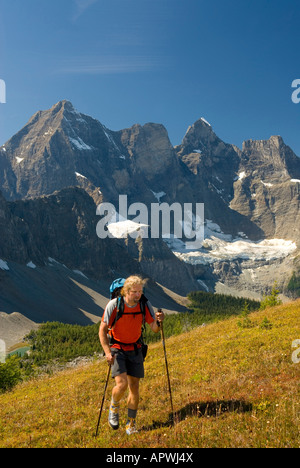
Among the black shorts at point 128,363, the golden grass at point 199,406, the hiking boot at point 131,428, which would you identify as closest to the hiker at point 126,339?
the black shorts at point 128,363

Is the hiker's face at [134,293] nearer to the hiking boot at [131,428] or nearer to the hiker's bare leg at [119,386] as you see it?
the hiker's bare leg at [119,386]

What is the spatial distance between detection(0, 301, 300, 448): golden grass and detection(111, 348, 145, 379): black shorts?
3.92 ft

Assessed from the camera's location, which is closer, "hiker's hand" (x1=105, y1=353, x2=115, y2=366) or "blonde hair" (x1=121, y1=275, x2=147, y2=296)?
"hiker's hand" (x1=105, y1=353, x2=115, y2=366)

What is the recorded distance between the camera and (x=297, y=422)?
5914mm

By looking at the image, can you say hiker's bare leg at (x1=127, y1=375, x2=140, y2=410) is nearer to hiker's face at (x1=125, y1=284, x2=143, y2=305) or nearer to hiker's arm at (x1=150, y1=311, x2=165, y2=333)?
hiker's arm at (x1=150, y1=311, x2=165, y2=333)

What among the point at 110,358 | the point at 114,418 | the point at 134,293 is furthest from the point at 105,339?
the point at 114,418

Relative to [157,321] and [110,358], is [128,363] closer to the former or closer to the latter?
[110,358]

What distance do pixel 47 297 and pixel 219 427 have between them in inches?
5430

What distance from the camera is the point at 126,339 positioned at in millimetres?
7344

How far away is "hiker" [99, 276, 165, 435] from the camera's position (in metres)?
7.24

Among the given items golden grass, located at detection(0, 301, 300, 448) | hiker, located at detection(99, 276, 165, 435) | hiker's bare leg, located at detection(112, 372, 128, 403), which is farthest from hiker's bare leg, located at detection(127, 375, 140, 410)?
golden grass, located at detection(0, 301, 300, 448)

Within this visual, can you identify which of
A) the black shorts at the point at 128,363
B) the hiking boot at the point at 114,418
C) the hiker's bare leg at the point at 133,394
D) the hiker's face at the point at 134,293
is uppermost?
the hiker's face at the point at 134,293

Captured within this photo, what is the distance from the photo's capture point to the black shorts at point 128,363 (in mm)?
7190

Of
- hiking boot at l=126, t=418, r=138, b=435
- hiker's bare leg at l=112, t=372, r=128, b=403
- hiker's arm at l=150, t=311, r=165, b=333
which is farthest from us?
hiker's arm at l=150, t=311, r=165, b=333
